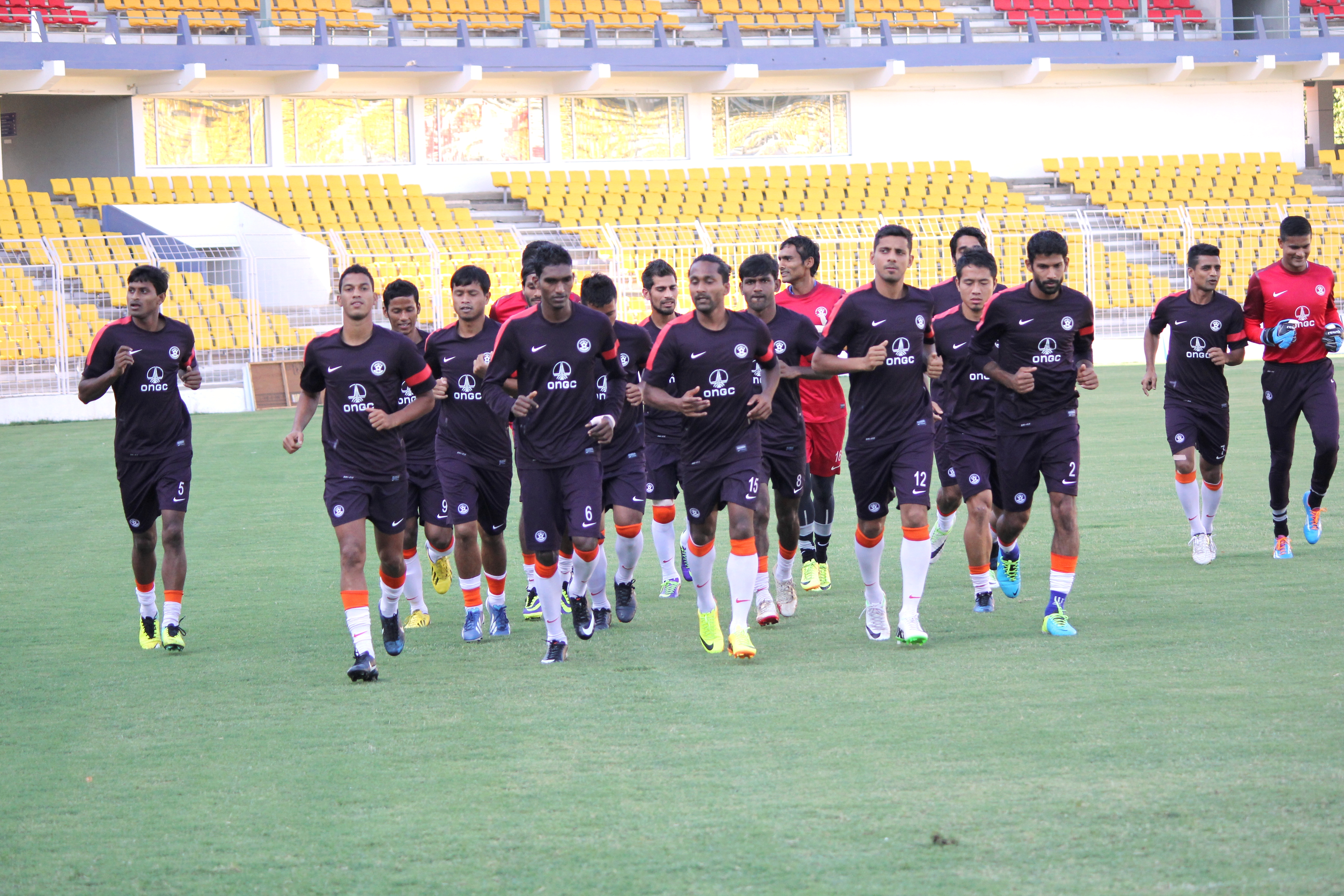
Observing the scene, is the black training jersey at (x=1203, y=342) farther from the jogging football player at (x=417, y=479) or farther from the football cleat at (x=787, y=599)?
the jogging football player at (x=417, y=479)

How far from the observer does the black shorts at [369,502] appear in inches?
270

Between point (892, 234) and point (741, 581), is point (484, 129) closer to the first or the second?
point (892, 234)

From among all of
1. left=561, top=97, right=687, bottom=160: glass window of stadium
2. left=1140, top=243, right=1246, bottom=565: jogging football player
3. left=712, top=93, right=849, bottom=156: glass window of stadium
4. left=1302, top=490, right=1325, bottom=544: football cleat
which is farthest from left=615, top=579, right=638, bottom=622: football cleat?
left=712, top=93, right=849, bottom=156: glass window of stadium

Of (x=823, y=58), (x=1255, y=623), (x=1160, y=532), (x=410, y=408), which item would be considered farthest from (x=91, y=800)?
(x=823, y=58)

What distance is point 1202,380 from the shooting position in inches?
370

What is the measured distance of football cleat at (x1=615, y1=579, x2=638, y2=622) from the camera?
26.9 feet

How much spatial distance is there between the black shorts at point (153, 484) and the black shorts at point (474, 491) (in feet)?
4.42

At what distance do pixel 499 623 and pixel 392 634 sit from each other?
0.74 m

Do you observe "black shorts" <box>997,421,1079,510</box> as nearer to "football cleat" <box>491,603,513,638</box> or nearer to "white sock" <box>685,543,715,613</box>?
"white sock" <box>685,543,715,613</box>

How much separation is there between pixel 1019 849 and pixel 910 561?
3057 millimetres

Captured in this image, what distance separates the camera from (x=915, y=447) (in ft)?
23.9

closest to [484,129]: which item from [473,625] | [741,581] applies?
[473,625]

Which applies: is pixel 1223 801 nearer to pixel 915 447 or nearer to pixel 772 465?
pixel 915 447

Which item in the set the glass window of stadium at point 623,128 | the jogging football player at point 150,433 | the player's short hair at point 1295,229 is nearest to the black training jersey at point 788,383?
the jogging football player at point 150,433
